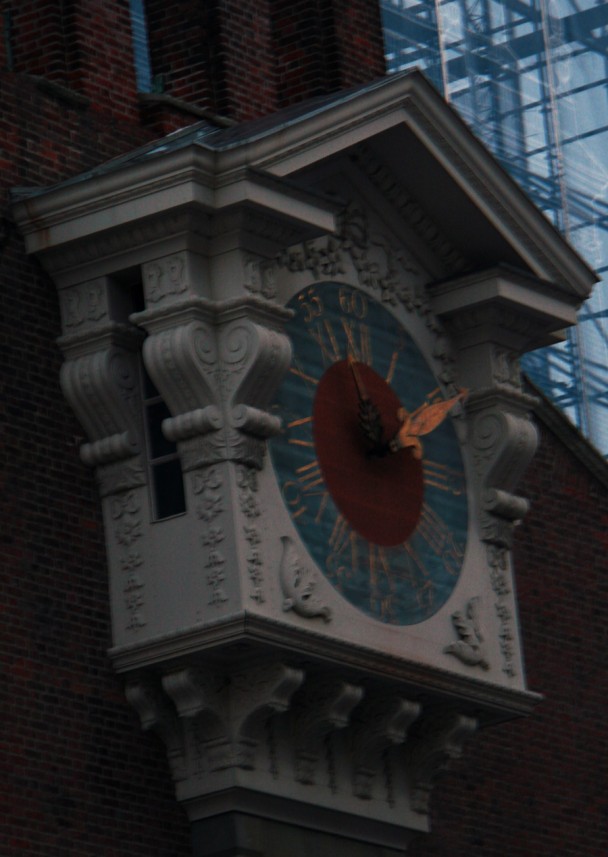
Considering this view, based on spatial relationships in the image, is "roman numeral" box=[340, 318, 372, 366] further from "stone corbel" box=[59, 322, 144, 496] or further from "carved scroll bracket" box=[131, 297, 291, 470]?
"stone corbel" box=[59, 322, 144, 496]

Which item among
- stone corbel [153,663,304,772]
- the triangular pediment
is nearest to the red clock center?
the triangular pediment

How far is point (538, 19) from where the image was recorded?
32.8m

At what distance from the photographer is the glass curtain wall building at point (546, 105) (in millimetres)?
31297

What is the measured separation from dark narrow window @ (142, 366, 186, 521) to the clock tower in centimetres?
1

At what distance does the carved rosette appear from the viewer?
14.9m

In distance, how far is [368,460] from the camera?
16.2m

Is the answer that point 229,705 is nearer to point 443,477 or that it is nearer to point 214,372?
point 214,372

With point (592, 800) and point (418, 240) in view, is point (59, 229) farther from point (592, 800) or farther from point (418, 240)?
point (592, 800)

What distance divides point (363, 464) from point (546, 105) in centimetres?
1723

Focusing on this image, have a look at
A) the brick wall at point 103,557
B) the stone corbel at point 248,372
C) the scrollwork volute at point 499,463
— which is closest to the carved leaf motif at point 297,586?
the stone corbel at point 248,372

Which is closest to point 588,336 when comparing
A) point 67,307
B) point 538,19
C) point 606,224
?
point 606,224

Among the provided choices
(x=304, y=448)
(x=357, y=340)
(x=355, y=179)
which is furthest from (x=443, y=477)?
(x=355, y=179)

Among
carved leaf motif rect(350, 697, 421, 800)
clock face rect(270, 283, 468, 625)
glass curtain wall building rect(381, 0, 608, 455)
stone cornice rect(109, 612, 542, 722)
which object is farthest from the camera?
glass curtain wall building rect(381, 0, 608, 455)

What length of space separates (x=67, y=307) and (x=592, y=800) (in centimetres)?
582
